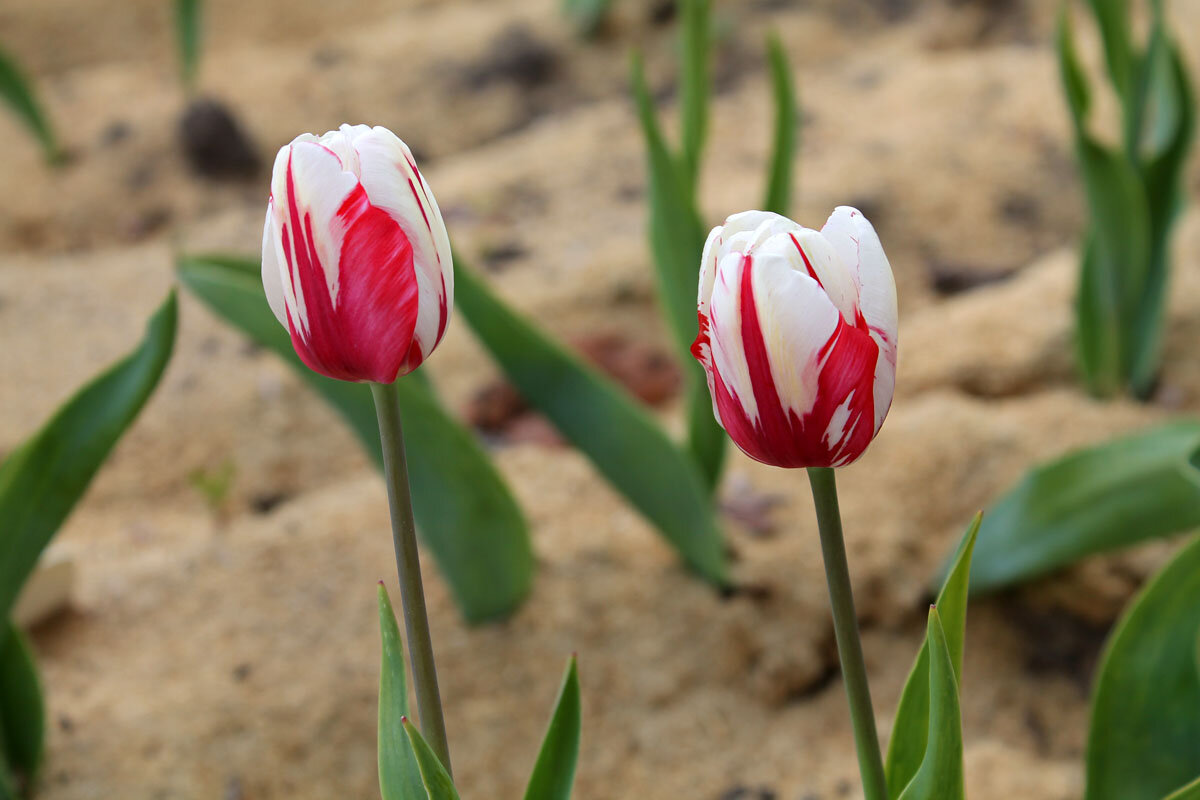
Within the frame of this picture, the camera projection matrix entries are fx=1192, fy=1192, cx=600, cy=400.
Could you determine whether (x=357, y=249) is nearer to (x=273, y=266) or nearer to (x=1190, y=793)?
(x=273, y=266)

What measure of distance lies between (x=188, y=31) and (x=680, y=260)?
206cm

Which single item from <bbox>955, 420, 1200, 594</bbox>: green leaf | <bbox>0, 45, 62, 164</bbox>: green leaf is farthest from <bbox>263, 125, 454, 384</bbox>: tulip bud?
<bbox>0, 45, 62, 164</bbox>: green leaf

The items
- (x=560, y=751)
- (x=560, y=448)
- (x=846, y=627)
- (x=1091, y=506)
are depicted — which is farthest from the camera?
(x=560, y=448)

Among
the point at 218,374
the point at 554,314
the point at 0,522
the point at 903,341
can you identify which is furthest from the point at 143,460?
the point at 903,341

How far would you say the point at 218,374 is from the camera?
2.07 meters

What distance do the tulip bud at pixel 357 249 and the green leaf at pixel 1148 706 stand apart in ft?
1.84

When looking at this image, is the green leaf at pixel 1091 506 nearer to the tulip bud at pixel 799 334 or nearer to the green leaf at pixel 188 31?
the tulip bud at pixel 799 334

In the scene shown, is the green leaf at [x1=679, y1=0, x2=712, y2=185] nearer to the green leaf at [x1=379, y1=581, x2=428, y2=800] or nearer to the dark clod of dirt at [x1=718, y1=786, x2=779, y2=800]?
the dark clod of dirt at [x1=718, y1=786, x2=779, y2=800]

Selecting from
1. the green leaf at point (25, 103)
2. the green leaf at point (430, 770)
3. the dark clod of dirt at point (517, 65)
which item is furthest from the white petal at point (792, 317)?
the dark clod of dirt at point (517, 65)

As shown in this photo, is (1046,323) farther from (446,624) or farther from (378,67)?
(378,67)

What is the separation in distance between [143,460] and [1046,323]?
1433mm

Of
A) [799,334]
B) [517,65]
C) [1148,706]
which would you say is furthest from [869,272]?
[517,65]

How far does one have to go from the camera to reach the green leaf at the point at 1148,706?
82 centimetres

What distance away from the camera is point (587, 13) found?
330cm
